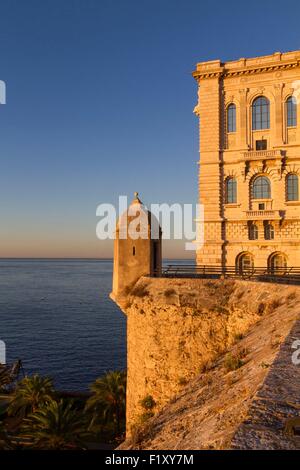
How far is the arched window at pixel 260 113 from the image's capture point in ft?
103

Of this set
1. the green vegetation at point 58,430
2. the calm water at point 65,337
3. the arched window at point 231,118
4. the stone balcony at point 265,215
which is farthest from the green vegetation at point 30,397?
the arched window at point 231,118

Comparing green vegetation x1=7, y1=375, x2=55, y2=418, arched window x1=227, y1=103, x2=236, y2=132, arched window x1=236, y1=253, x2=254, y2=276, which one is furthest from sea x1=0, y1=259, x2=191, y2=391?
arched window x1=227, y1=103, x2=236, y2=132

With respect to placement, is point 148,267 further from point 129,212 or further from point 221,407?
point 221,407

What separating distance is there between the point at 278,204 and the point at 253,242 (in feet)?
13.1

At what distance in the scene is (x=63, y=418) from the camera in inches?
764

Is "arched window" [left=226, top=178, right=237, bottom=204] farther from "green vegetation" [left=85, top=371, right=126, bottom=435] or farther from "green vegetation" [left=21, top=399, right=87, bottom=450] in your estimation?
"green vegetation" [left=21, top=399, right=87, bottom=450]

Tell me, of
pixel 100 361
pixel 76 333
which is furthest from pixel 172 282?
pixel 76 333

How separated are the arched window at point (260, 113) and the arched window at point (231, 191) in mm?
Result: 5126

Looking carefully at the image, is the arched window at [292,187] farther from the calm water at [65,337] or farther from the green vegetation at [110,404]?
the calm water at [65,337]

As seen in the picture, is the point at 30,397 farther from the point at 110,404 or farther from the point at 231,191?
the point at 231,191

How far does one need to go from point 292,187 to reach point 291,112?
664 cm

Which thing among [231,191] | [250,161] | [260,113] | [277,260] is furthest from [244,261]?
[260,113]

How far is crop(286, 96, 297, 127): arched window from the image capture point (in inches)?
1211

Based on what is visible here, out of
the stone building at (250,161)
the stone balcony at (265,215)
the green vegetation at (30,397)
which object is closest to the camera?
the green vegetation at (30,397)
